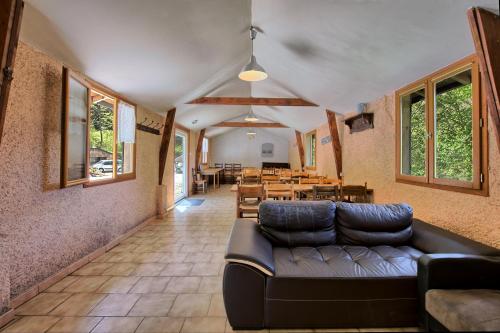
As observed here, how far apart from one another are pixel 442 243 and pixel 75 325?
9.26ft

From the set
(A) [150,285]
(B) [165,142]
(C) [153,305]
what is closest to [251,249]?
(C) [153,305]

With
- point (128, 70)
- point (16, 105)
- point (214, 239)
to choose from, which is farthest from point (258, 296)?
point (128, 70)

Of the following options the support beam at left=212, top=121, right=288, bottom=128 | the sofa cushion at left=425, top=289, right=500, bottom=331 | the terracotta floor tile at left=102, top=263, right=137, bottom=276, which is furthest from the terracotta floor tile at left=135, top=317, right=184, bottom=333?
the support beam at left=212, top=121, right=288, bottom=128

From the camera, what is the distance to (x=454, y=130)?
2.44 metres

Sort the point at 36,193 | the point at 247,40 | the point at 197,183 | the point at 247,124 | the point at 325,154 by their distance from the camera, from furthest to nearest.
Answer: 1. the point at 247,124
2. the point at 197,183
3. the point at 325,154
4. the point at 247,40
5. the point at 36,193

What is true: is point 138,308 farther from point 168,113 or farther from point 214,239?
point 168,113

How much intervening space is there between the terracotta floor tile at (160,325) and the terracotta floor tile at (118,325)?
0.05 m

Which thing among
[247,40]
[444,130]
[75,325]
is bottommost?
[75,325]

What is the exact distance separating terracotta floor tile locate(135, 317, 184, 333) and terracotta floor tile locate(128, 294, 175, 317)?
0.07 m

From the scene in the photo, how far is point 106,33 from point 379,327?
10.7ft

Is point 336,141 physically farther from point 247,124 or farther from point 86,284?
point 247,124

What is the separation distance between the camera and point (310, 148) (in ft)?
28.0

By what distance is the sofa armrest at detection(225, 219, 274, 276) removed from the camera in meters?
1.75

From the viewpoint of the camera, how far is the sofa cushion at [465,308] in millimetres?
1263
